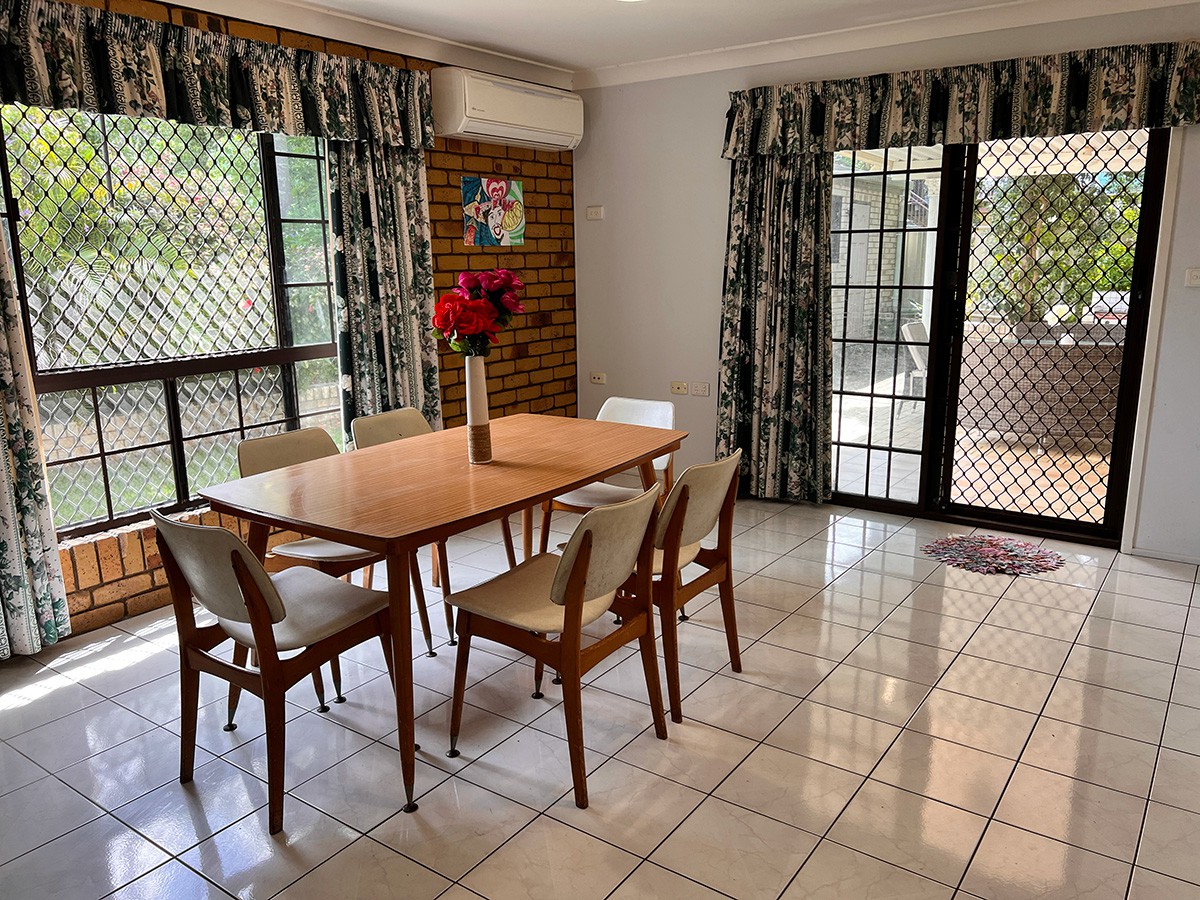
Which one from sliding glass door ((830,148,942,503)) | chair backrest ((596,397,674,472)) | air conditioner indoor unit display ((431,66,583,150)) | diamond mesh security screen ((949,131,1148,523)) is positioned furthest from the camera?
sliding glass door ((830,148,942,503))

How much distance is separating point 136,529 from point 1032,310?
4.47 meters

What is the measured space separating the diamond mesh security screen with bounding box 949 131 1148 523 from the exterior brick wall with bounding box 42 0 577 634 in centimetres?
253

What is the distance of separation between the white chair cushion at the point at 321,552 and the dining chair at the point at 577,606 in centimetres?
65

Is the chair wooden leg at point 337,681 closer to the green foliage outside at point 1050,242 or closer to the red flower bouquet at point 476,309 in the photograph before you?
the red flower bouquet at point 476,309

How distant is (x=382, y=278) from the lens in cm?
438

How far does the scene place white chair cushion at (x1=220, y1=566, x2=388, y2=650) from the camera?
2.33m

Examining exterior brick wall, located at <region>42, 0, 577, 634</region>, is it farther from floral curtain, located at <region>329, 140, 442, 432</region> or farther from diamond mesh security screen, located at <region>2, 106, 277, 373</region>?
diamond mesh security screen, located at <region>2, 106, 277, 373</region>

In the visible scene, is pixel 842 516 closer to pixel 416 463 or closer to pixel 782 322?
pixel 782 322

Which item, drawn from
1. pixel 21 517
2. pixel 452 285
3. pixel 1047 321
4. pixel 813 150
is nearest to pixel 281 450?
pixel 21 517

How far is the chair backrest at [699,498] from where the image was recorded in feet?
8.71

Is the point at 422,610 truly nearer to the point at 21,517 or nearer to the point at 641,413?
the point at 641,413

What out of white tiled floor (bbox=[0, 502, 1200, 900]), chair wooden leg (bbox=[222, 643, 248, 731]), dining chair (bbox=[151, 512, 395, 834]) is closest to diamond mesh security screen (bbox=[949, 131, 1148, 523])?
white tiled floor (bbox=[0, 502, 1200, 900])

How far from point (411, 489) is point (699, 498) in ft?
2.99

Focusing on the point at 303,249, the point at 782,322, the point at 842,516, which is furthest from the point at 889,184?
the point at 303,249
